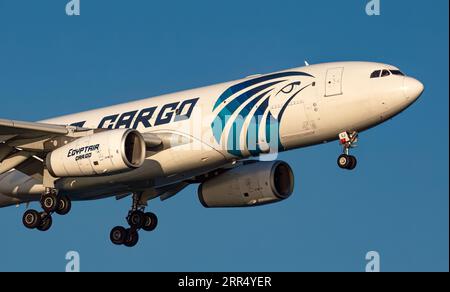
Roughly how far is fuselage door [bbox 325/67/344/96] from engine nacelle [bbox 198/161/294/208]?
18.8 feet

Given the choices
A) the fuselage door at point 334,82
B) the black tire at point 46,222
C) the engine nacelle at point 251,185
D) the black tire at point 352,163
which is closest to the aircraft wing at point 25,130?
the black tire at point 46,222

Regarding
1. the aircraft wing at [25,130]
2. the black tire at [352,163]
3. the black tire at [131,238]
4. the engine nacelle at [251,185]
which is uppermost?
the aircraft wing at [25,130]

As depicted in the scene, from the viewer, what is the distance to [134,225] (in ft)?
176

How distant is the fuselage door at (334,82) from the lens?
155 ft

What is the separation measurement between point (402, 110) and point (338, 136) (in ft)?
8.16

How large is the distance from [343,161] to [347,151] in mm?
414

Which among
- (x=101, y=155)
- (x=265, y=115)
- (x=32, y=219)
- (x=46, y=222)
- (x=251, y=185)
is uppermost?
(x=265, y=115)

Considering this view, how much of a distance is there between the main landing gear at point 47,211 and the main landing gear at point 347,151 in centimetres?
1023

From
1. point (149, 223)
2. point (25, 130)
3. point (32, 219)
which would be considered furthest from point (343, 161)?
point (32, 219)

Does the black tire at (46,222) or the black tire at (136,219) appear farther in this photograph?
the black tire at (136,219)

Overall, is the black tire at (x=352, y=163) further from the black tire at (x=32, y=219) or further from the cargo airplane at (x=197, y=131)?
the black tire at (x=32, y=219)

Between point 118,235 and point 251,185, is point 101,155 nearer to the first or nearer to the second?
point 118,235

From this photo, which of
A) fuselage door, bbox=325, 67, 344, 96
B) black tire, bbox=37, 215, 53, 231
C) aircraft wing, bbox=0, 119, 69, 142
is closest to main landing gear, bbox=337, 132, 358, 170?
fuselage door, bbox=325, 67, 344, 96

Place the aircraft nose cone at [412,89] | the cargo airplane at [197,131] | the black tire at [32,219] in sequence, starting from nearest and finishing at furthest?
1. the aircraft nose cone at [412,89]
2. the cargo airplane at [197,131]
3. the black tire at [32,219]
